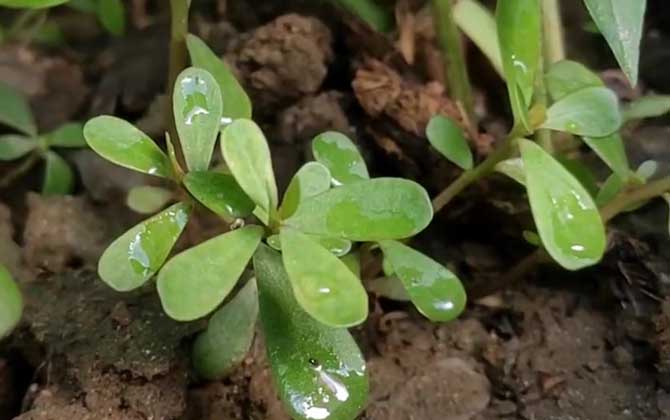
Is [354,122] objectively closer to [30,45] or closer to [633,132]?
[633,132]

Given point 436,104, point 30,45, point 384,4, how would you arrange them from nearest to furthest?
point 436,104 → point 384,4 → point 30,45

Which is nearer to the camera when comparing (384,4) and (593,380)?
(593,380)

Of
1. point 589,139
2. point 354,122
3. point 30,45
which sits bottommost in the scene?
point 30,45

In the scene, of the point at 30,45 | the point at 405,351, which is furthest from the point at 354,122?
the point at 30,45

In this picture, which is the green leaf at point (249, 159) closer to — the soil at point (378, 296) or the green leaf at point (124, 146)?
the green leaf at point (124, 146)

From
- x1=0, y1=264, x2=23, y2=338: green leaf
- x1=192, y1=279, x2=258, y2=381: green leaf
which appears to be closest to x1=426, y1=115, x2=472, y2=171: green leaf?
x1=192, y1=279, x2=258, y2=381: green leaf

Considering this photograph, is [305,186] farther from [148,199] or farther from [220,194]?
[148,199]
